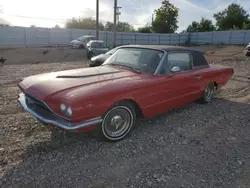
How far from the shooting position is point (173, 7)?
1597 inches

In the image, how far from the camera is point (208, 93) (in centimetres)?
510

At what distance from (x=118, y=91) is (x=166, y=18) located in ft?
136

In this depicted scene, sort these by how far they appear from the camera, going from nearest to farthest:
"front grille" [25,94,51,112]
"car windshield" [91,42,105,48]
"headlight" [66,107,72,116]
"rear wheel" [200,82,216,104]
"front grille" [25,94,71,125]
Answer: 1. "headlight" [66,107,72,116]
2. "front grille" [25,94,71,125]
3. "front grille" [25,94,51,112]
4. "rear wheel" [200,82,216,104]
5. "car windshield" [91,42,105,48]

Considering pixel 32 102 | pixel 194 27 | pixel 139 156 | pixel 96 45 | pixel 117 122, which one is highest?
pixel 194 27

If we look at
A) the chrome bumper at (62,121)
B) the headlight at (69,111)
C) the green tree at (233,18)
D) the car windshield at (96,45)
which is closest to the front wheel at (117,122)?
the chrome bumper at (62,121)

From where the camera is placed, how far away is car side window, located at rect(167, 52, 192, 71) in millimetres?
3838

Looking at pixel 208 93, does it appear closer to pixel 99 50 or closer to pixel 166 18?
pixel 99 50

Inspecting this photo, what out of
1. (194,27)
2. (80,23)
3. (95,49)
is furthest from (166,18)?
(95,49)

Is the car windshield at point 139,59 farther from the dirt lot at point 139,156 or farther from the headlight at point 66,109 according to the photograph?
the headlight at point 66,109

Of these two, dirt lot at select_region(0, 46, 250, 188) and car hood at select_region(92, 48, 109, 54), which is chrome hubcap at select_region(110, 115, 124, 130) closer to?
dirt lot at select_region(0, 46, 250, 188)

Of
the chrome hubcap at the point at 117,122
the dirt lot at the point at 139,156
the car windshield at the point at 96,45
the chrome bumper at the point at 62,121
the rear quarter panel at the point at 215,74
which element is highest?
the car windshield at the point at 96,45

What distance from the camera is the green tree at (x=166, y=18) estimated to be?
40.1 m

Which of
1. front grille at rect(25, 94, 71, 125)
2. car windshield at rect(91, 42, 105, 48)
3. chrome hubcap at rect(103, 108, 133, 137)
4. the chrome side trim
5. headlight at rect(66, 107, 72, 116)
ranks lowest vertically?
chrome hubcap at rect(103, 108, 133, 137)

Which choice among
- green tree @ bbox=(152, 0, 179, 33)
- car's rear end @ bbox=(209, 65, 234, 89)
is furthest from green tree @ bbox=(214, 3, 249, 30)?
car's rear end @ bbox=(209, 65, 234, 89)
